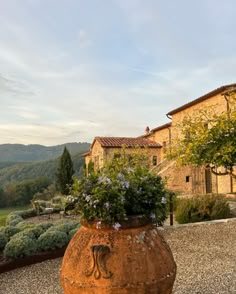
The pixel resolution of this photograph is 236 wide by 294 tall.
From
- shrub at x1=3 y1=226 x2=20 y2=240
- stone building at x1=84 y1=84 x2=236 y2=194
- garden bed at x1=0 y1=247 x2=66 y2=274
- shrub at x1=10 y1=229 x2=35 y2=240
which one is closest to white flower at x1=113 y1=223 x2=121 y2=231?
garden bed at x1=0 y1=247 x2=66 y2=274

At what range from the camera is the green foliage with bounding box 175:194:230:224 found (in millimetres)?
9633

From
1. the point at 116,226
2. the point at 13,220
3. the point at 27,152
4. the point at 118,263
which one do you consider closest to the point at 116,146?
the point at 13,220

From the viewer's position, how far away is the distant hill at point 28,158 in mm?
58025

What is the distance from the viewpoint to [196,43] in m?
9.77

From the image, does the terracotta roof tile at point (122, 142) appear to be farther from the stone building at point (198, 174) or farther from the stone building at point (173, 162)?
the stone building at point (198, 174)

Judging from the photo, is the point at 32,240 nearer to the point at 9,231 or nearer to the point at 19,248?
the point at 19,248

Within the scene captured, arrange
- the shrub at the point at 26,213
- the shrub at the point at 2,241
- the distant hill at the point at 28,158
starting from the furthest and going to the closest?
the distant hill at the point at 28,158, the shrub at the point at 26,213, the shrub at the point at 2,241

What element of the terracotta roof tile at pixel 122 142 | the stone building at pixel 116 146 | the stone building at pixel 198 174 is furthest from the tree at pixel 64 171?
the stone building at pixel 198 174

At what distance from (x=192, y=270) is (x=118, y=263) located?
10.4ft

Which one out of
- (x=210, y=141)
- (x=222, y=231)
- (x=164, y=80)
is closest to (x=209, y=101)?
(x=164, y=80)

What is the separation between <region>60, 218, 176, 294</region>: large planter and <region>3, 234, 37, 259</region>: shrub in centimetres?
348

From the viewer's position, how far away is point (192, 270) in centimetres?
509

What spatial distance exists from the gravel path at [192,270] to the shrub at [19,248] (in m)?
0.32

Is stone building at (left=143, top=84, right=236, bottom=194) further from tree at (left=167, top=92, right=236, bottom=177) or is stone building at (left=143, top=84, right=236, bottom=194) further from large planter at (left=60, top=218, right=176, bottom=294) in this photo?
large planter at (left=60, top=218, right=176, bottom=294)
